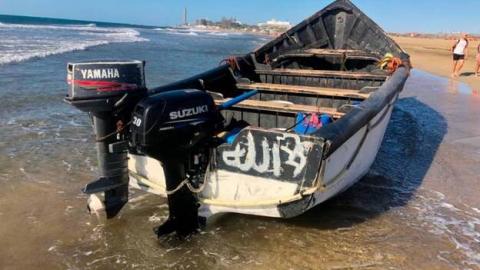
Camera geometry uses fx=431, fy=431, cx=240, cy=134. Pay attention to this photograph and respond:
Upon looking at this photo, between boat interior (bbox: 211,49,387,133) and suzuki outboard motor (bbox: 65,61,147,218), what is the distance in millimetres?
1582

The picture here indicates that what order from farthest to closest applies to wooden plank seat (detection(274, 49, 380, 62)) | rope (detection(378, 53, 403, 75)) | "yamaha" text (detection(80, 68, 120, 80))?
wooden plank seat (detection(274, 49, 380, 62)), rope (detection(378, 53, 403, 75)), "yamaha" text (detection(80, 68, 120, 80))

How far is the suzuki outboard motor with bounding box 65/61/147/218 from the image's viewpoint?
3055mm

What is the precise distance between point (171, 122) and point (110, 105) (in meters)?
0.51

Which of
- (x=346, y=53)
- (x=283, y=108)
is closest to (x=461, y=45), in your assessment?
(x=346, y=53)

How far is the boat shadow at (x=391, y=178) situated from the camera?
154 inches

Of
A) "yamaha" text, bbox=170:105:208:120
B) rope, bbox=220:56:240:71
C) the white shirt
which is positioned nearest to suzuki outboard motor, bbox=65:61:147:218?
"yamaha" text, bbox=170:105:208:120

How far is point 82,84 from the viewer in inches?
120

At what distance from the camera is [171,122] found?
9.61 feet

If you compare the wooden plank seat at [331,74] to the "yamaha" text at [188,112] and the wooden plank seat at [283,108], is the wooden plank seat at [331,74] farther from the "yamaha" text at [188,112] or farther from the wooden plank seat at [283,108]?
the "yamaha" text at [188,112]

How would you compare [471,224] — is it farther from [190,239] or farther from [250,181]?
[190,239]

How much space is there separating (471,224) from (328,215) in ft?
4.27

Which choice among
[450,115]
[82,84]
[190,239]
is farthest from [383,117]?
[450,115]

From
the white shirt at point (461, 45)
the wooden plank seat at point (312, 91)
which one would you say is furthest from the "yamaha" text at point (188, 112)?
the white shirt at point (461, 45)

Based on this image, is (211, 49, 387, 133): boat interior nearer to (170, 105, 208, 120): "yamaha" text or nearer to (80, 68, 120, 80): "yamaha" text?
(170, 105, 208, 120): "yamaha" text
